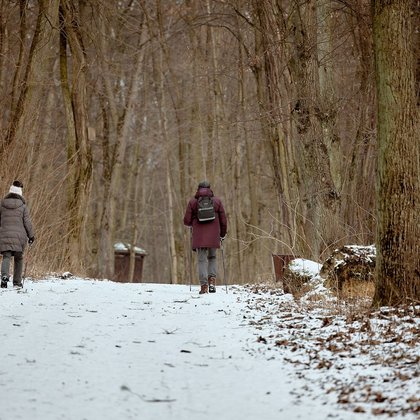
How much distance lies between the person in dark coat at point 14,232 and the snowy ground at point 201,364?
282 cm

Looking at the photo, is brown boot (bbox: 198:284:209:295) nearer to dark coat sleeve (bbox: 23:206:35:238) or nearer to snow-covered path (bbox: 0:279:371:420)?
snow-covered path (bbox: 0:279:371:420)

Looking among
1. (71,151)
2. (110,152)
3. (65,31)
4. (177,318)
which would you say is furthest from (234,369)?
(110,152)

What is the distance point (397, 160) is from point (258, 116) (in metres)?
8.37

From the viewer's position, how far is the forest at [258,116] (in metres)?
8.33

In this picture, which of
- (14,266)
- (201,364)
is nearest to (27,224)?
(14,266)

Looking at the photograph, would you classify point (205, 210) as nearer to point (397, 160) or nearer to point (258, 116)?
point (258, 116)

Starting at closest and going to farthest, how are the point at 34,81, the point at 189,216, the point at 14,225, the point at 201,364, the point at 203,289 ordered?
the point at 201,364, the point at 203,289, the point at 14,225, the point at 189,216, the point at 34,81

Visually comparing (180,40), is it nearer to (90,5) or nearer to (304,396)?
(90,5)

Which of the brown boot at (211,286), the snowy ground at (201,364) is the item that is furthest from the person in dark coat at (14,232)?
the brown boot at (211,286)

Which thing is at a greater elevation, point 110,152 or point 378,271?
point 110,152

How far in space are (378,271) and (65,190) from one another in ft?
40.1

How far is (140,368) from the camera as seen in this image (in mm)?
5961

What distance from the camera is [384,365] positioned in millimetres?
5863

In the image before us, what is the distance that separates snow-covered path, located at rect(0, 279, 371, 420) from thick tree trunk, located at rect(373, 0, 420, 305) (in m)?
1.73
